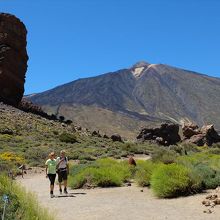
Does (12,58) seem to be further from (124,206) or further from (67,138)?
(124,206)

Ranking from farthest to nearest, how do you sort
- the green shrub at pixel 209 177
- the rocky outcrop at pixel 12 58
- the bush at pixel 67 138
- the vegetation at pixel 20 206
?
the rocky outcrop at pixel 12 58, the bush at pixel 67 138, the green shrub at pixel 209 177, the vegetation at pixel 20 206

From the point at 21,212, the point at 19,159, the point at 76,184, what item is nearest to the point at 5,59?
the point at 19,159

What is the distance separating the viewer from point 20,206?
24.7 ft

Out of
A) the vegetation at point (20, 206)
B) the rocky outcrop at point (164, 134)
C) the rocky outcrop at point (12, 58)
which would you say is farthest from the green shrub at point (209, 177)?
the rocky outcrop at point (164, 134)

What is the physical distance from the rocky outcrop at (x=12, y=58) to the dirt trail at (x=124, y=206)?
131 feet

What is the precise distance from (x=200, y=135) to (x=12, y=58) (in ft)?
88.2

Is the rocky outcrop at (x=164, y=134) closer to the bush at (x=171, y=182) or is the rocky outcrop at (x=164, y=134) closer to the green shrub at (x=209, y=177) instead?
the green shrub at (x=209, y=177)

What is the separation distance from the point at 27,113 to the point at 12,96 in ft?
8.84

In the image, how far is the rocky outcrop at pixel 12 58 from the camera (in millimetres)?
55844

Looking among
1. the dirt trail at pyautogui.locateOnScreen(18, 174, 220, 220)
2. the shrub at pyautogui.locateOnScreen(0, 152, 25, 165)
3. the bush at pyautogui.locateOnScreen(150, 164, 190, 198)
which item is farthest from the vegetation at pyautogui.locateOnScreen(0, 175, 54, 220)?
the shrub at pyautogui.locateOnScreen(0, 152, 25, 165)

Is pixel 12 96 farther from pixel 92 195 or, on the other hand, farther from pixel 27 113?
pixel 92 195

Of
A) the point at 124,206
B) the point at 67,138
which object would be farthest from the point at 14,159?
the point at 124,206

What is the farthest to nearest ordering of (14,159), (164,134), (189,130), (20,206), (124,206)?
(189,130) → (164,134) → (14,159) → (124,206) → (20,206)

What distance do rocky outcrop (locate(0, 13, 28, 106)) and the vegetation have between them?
48100 millimetres
